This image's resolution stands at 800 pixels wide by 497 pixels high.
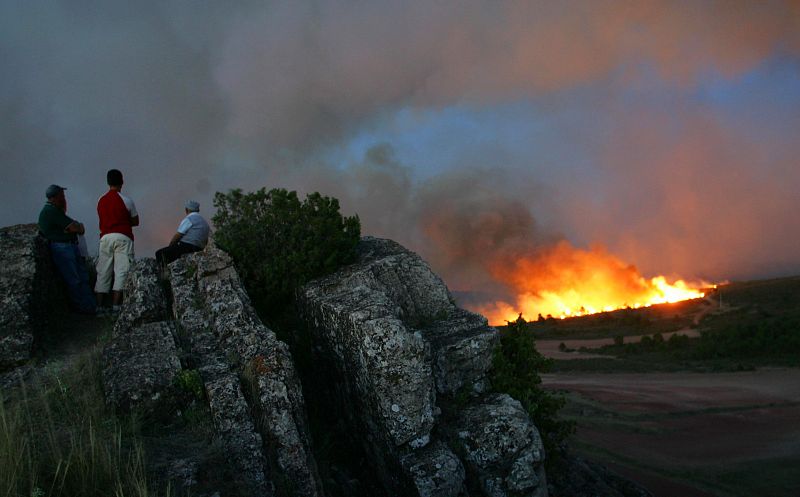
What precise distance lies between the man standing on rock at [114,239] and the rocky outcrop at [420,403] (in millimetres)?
5590

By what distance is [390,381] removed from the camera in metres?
11.2

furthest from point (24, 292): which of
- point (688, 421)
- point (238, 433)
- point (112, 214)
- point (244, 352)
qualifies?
point (688, 421)

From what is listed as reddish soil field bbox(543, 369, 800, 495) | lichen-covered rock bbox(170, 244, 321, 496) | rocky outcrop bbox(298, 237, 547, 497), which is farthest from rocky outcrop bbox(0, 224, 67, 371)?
reddish soil field bbox(543, 369, 800, 495)

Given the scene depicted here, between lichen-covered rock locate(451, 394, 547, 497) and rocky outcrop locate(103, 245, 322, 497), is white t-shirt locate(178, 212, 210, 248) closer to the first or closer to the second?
rocky outcrop locate(103, 245, 322, 497)

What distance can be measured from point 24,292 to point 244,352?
6.35m

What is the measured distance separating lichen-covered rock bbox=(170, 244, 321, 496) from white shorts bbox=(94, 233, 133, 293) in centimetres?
240

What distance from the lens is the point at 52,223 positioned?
1562 centimetres

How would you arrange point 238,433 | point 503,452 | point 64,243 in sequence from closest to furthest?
point 238,433, point 503,452, point 64,243

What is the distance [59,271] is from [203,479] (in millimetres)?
10631

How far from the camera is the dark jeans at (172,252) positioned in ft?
51.7

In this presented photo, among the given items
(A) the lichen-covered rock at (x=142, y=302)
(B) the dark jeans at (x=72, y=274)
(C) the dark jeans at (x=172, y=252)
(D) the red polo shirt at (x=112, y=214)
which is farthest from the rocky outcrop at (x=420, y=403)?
(B) the dark jeans at (x=72, y=274)

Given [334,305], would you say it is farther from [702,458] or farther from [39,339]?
[702,458]

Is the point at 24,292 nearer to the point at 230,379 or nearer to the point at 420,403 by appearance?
the point at 230,379

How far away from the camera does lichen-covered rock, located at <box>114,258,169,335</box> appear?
1291 cm
